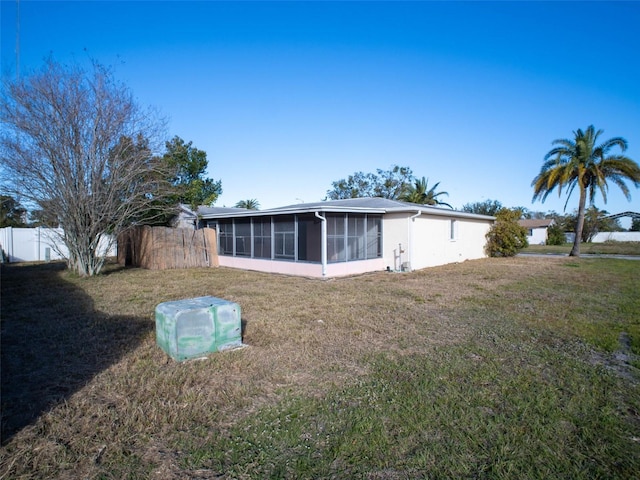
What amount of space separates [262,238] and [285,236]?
1.52 meters

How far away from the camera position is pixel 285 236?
43.3 feet

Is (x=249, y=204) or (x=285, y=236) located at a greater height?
(x=249, y=204)

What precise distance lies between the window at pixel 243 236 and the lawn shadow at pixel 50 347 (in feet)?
22.9

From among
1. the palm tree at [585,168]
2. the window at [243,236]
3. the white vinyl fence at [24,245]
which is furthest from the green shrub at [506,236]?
the white vinyl fence at [24,245]

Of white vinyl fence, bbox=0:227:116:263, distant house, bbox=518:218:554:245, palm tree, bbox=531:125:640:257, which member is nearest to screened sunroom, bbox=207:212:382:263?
white vinyl fence, bbox=0:227:116:263

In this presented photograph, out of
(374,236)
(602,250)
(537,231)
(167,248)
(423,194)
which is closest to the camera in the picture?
(374,236)

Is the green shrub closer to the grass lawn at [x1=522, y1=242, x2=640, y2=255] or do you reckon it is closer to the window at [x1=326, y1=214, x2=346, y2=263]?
the grass lawn at [x1=522, y1=242, x2=640, y2=255]

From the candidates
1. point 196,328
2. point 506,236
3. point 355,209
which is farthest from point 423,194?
point 196,328

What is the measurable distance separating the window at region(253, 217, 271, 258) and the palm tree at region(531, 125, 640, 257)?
17.0 m

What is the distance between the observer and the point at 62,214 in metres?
11.5

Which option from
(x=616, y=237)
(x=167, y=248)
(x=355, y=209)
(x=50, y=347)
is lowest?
(x=50, y=347)

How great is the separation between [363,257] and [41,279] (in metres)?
11.0

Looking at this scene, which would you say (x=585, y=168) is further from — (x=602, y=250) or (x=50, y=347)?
(x=50, y=347)

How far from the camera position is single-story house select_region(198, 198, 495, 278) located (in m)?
12.4
